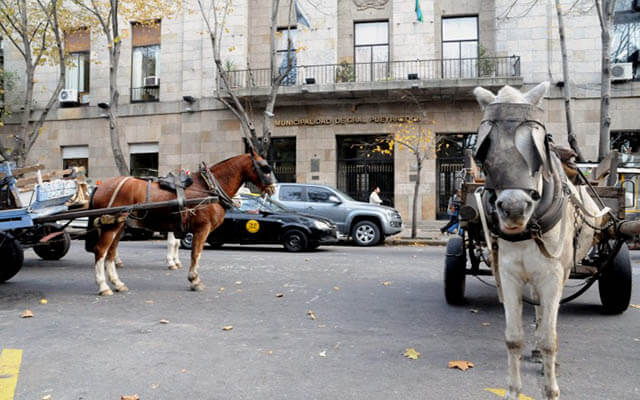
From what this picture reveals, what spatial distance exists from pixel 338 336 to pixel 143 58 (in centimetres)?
2359

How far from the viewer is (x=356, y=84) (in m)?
20.9

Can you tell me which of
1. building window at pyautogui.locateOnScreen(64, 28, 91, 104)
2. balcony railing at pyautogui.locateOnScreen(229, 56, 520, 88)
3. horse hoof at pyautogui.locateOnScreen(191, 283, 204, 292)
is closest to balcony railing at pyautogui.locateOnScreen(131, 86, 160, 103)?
building window at pyautogui.locateOnScreen(64, 28, 91, 104)

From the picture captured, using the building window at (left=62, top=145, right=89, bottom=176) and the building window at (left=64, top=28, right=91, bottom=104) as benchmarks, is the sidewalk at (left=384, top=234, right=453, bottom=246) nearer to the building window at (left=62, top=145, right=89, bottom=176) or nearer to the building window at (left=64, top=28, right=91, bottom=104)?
the building window at (left=62, top=145, right=89, bottom=176)

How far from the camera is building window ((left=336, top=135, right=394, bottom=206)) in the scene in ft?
72.3

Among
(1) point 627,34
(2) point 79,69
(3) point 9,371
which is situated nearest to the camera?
(3) point 9,371

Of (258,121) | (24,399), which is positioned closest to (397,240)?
(258,121)

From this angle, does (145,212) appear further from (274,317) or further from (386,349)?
(386,349)

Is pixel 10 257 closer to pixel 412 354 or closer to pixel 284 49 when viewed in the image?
pixel 412 354

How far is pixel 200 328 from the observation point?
537cm

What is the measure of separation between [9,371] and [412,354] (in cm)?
338

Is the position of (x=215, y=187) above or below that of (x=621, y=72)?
below

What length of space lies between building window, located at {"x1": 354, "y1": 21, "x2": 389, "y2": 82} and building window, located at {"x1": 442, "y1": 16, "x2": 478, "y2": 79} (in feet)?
8.60

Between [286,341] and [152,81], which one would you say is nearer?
[286,341]

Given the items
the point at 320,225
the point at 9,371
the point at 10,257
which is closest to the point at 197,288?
the point at 10,257
